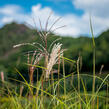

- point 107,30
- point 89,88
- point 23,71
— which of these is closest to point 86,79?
point 89,88

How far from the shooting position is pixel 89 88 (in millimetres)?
1631

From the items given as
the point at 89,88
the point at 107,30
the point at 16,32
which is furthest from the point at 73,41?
the point at 89,88

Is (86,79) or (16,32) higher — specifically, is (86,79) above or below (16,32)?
below

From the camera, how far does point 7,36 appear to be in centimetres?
2861

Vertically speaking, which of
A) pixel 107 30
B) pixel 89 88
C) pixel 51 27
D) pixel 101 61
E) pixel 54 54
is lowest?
pixel 101 61

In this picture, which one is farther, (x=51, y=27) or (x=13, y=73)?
(x=13, y=73)

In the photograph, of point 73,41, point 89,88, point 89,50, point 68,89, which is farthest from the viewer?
point 73,41

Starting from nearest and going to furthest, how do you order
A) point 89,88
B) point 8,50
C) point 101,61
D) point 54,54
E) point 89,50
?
point 54,54
point 89,88
point 101,61
point 89,50
point 8,50

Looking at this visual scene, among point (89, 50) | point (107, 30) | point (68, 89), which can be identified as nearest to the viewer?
point (68, 89)

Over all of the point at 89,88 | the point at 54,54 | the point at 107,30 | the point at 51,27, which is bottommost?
the point at 89,88

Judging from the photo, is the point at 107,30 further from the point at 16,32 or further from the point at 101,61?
the point at 16,32

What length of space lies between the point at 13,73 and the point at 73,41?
88.2 ft

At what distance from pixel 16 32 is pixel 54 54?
97.9 feet

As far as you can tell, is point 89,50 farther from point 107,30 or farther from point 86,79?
point 86,79
